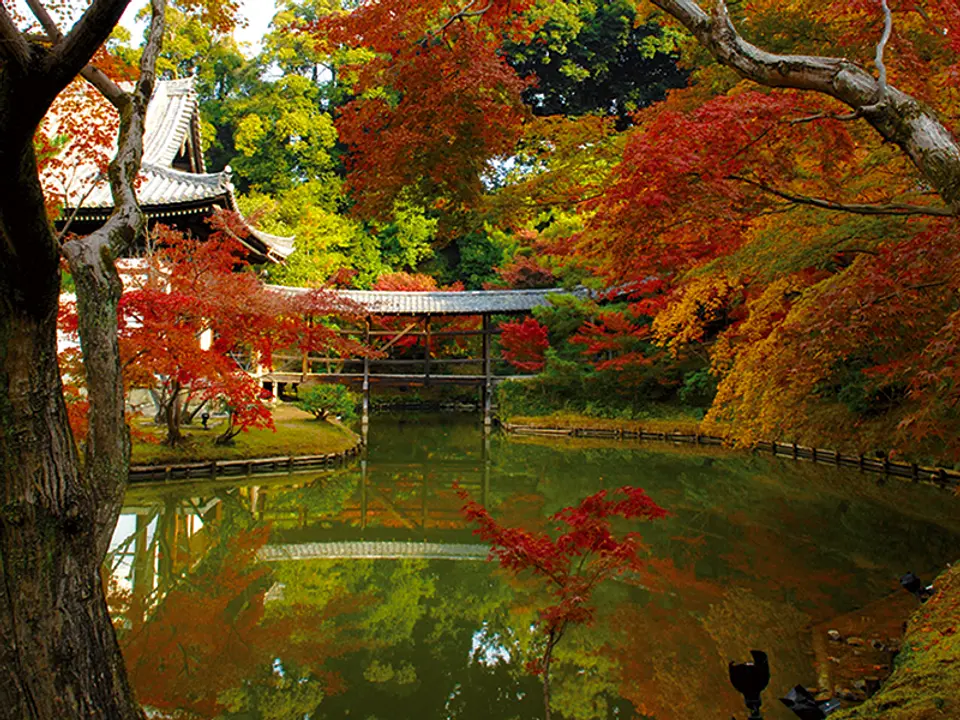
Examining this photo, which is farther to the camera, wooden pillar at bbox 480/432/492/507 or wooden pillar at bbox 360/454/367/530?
wooden pillar at bbox 480/432/492/507

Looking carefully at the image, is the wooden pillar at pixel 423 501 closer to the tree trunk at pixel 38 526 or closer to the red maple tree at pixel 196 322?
the red maple tree at pixel 196 322

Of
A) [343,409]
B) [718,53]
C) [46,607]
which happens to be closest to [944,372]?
[718,53]

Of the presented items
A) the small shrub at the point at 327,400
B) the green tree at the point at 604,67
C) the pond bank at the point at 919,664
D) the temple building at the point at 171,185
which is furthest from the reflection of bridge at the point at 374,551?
the green tree at the point at 604,67

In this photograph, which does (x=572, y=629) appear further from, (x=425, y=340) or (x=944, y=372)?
(x=425, y=340)

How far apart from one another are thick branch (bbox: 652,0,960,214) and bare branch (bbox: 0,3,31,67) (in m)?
2.49

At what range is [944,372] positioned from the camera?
11.3 feet

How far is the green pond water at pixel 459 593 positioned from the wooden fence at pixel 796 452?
0.46 meters

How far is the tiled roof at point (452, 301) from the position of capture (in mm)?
18344

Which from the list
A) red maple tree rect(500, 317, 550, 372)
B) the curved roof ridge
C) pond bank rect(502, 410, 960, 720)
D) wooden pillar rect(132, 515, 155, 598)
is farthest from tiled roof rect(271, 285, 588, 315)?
pond bank rect(502, 410, 960, 720)

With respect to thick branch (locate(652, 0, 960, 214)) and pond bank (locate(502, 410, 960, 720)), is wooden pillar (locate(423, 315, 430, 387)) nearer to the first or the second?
pond bank (locate(502, 410, 960, 720))

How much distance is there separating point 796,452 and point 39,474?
12.7 metres

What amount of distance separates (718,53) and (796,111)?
113 cm

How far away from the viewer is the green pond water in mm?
4129

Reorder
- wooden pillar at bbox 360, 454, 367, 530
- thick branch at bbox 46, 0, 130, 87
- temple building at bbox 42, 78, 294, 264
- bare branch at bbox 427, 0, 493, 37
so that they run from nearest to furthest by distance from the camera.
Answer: thick branch at bbox 46, 0, 130, 87 → bare branch at bbox 427, 0, 493, 37 → wooden pillar at bbox 360, 454, 367, 530 → temple building at bbox 42, 78, 294, 264
